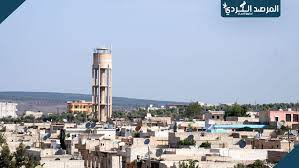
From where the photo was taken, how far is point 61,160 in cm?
1213

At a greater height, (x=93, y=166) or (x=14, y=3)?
(x=14, y=3)

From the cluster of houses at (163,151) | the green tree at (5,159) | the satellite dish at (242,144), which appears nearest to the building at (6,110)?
the cluster of houses at (163,151)

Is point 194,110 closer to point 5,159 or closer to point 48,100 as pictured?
point 5,159

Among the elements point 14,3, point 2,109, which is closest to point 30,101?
point 2,109

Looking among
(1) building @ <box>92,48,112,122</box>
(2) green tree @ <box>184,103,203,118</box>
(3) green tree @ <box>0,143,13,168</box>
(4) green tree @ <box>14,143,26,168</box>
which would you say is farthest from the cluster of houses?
(2) green tree @ <box>184,103,203,118</box>

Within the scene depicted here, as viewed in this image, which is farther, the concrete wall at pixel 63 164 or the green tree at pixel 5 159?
the green tree at pixel 5 159

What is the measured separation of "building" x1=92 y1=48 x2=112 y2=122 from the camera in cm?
3512

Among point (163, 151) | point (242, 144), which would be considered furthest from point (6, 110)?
point (163, 151)

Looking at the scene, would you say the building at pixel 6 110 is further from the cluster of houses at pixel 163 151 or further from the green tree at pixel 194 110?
the cluster of houses at pixel 163 151

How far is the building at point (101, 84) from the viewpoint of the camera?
35.1 m

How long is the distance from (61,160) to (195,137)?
551 centimetres

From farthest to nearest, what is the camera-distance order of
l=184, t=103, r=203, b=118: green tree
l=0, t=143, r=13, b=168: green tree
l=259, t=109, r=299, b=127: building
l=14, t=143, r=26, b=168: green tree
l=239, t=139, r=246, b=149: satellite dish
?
l=184, t=103, r=203, b=118: green tree, l=259, t=109, r=299, b=127: building, l=239, t=139, r=246, b=149: satellite dish, l=0, t=143, r=13, b=168: green tree, l=14, t=143, r=26, b=168: green tree

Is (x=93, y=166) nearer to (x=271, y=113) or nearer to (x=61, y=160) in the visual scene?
(x=61, y=160)

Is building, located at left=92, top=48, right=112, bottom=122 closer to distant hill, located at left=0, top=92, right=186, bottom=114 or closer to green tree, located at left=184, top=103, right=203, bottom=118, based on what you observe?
green tree, located at left=184, top=103, right=203, bottom=118
